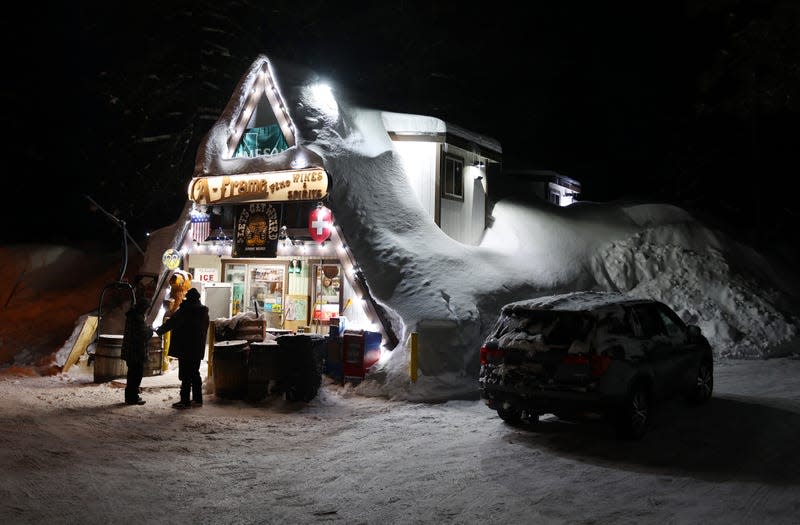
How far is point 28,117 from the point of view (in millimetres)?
29328

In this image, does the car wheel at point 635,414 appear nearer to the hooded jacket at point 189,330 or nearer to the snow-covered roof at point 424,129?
the hooded jacket at point 189,330

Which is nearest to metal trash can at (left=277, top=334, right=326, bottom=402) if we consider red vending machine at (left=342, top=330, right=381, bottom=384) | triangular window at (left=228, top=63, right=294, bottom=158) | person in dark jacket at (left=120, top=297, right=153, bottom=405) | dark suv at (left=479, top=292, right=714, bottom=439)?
red vending machine at (left=342, top=330, right=381, bottom=384)

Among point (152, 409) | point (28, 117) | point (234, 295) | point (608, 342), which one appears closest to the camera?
point (608, 342)

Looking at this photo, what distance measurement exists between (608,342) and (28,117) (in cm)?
2878

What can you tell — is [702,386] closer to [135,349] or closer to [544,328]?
[544,328]

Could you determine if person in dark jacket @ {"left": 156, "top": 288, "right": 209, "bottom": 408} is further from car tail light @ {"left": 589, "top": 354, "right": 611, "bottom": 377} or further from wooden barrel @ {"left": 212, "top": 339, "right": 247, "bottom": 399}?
car tail light @ {"left": 589, "top": 354, "right": 611, "bottom": 377}

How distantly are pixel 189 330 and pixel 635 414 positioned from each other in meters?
7.58

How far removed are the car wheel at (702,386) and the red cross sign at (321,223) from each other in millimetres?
8851

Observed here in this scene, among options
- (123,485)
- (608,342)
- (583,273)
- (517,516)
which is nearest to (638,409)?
(608,342)

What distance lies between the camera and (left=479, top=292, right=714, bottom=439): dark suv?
8.67m

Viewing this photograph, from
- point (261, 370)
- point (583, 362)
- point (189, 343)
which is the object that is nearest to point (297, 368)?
point (261, 370)

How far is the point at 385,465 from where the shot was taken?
811 cm

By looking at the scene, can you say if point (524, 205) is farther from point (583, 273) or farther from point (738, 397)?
point (738, 397)

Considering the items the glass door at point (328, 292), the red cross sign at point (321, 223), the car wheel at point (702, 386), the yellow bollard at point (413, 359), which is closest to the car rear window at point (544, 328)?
the car wheel at point (702, 386)
